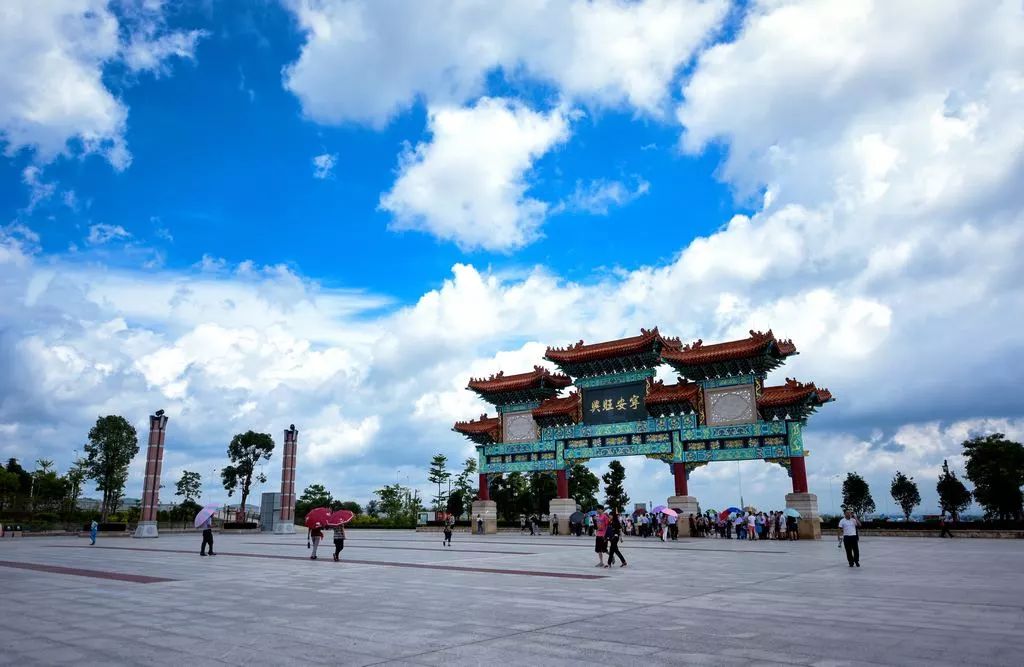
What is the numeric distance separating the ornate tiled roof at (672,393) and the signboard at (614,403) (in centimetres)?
74

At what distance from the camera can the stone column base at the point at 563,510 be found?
43.8m

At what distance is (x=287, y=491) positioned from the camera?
4941 cm

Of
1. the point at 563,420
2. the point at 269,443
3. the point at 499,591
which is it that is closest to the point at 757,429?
the point at 563,420

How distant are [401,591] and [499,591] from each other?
1.84 meters

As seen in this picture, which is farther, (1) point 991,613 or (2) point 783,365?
(2) point 783,365

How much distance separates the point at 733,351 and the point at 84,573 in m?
33.4

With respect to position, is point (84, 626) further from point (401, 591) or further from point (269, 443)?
point (269, 443)

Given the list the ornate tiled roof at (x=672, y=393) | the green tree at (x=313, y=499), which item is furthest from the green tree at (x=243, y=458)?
the ornate tiled roof at (x=672, y=393)

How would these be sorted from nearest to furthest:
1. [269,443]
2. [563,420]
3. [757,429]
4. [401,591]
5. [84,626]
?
[84,626]
[401,591]
[757,429]
[563,420]
[269,443]

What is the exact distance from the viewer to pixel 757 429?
38531 mm

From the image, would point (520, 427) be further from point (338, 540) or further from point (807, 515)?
point (338, 540)

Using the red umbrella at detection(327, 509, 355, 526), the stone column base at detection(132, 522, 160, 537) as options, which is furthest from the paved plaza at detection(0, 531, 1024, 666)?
the stone column base at detection(132, 522, 160, 537)

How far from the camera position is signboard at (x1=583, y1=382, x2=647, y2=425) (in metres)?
43.5

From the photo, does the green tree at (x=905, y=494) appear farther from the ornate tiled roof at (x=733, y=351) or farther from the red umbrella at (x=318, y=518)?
the red umbrella at (x=318, y=518)
